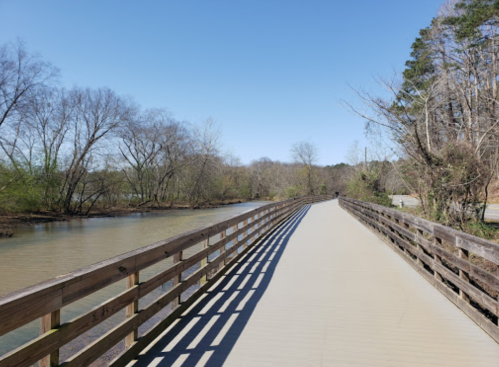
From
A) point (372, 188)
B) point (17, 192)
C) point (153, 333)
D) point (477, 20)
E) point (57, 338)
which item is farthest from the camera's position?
point (372, 188)

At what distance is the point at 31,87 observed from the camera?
21.7 m

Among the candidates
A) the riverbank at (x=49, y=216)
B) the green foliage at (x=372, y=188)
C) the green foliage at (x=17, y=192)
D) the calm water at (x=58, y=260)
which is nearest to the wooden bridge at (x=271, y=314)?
the calm water at (x=58, y=260)

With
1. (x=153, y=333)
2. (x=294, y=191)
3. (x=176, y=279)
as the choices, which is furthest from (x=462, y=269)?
(x=294, y=191)

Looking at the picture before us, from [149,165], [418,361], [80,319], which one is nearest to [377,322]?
[418,361]

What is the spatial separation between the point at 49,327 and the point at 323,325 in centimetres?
258

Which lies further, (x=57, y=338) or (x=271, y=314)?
(x=271, y=314)

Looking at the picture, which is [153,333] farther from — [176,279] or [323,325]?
[323,325]

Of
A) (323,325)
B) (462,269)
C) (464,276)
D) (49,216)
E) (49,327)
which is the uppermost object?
(49,327)

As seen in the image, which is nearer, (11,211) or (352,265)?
(352,265)

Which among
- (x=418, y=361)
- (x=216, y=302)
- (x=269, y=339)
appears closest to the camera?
(x=418, y=361)

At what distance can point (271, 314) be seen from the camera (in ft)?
12.3

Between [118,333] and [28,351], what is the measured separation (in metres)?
0.87

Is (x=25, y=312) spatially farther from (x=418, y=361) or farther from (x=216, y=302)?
(x=418, y=361)

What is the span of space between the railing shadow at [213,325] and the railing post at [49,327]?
2.65 ft
